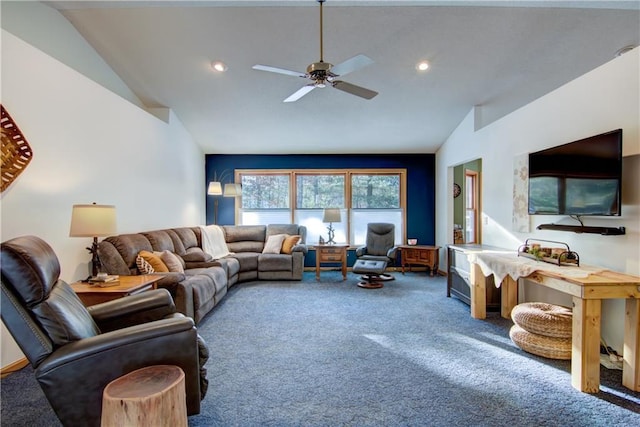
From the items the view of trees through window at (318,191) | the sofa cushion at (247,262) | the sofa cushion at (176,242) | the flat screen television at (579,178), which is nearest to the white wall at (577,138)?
the flat screen television at (579,178)

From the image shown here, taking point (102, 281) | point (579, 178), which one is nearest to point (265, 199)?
point (102, 281)

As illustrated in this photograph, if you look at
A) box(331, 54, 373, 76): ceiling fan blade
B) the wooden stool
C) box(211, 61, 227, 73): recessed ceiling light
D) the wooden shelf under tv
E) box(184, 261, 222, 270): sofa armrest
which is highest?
box(211, 61, 227, 73): recessed ceiling light

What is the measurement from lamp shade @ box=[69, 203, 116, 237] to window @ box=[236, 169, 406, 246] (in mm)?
4108

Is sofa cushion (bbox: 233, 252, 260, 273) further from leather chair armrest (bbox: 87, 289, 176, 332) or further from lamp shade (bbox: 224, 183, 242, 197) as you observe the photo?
leather chair armrest (bbox: 87, 289, 176, 332)

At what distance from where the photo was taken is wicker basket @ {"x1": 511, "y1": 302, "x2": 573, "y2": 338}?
2.66 metres

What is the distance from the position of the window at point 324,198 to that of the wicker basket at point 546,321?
3958 mm

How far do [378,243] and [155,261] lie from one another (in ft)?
12.4

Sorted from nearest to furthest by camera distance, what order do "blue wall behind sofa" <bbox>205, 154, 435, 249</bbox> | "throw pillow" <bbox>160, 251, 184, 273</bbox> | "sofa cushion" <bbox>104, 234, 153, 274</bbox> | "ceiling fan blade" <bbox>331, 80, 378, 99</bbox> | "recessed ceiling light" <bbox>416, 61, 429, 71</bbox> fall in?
"ceiling fan blade" <bbox>331, 80, 378, 99</bbox> < "sofa cushion" <bbox>104, 234, 153, 274</bbox> < "throw pillow" <bbox>160, 251, 184, 273</bbox> < "recessed ceiling light" <bbox>416, 61, 429, 71</bbox> < "blue wall behind sofa" <bbox>205, 154, 435, 249</bbox>

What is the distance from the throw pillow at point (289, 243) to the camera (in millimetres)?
5914

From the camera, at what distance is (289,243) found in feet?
19.5

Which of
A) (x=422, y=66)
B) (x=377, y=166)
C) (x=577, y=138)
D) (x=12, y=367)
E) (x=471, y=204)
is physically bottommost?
(x=12, y=367)

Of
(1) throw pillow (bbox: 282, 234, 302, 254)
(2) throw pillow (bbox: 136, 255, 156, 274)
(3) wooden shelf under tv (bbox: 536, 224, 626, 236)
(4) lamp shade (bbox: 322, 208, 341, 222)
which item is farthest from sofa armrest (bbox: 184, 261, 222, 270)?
(3) wooden shelf under tv (bbox: 536, 224, 626, 236)

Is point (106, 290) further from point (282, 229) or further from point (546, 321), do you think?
point (282, 229)

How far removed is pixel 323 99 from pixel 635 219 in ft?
12.4
